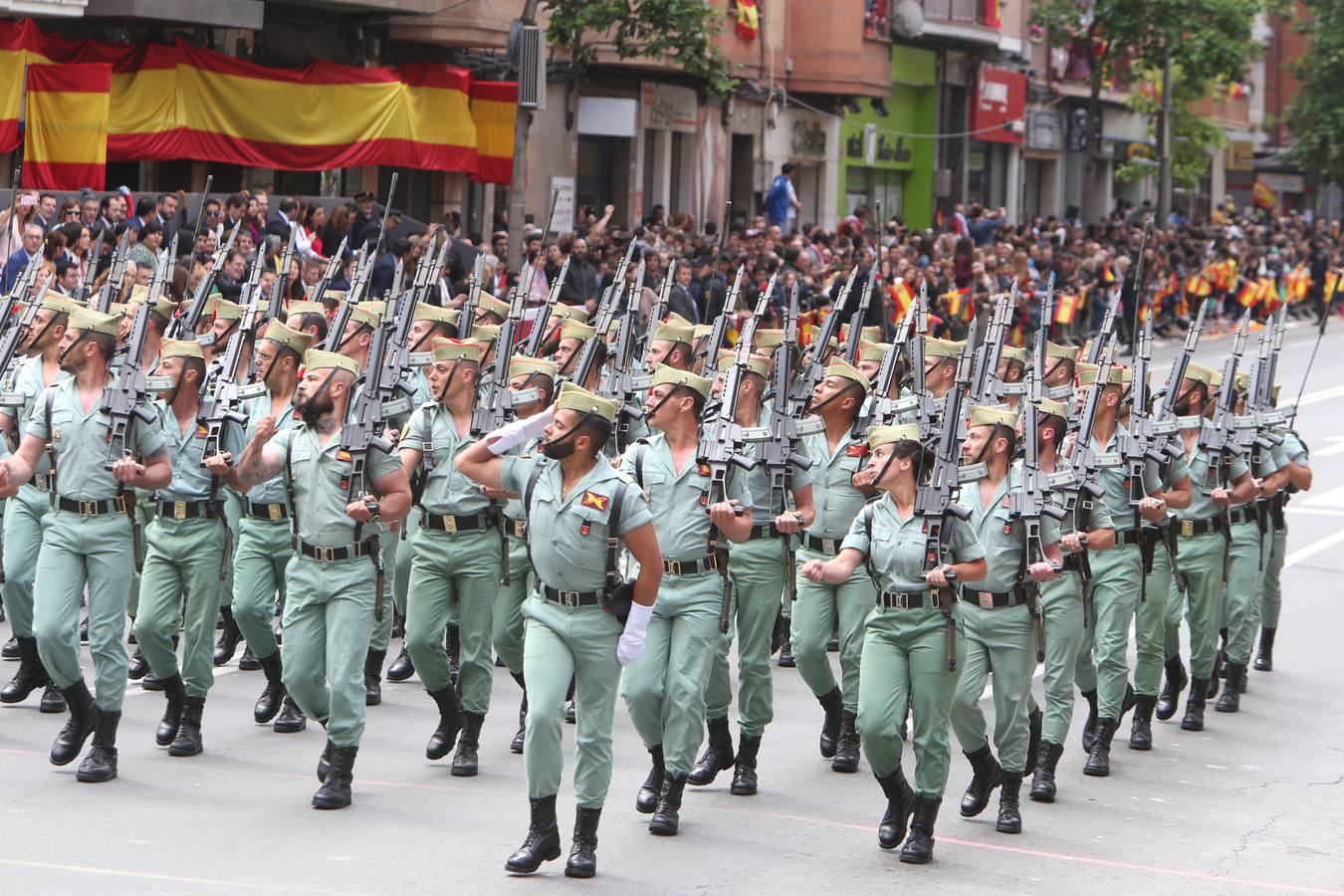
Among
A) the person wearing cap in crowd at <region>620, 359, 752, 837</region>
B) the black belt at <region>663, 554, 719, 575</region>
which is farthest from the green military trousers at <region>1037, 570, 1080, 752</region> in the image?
the black belt at <region>663, 554, 719, 575</region>

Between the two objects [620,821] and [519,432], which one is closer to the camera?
[519,432]

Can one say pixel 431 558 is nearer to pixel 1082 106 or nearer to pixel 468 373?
pixel 468 373

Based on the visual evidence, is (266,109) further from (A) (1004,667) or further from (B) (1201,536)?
(A) (1004,667)

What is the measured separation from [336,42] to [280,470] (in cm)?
1852

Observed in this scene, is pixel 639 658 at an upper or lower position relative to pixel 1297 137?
lower

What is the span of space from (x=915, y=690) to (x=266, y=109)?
55.2 ft

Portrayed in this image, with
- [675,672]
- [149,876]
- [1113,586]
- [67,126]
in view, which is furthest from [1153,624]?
[67,126]

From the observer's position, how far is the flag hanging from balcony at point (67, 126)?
21.5m

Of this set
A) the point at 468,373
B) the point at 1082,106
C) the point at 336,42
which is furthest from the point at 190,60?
the point at 1082,106

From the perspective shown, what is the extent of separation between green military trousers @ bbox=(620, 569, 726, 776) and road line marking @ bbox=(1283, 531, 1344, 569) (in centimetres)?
1050

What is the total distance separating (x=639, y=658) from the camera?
9609mm

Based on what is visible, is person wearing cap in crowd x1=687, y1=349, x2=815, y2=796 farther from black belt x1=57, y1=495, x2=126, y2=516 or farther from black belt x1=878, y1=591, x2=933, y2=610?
black belt x1=57, y1=495, x2=126, y2=516

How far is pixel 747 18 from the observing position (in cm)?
3725

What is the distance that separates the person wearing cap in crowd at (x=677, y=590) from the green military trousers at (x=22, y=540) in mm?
3114
